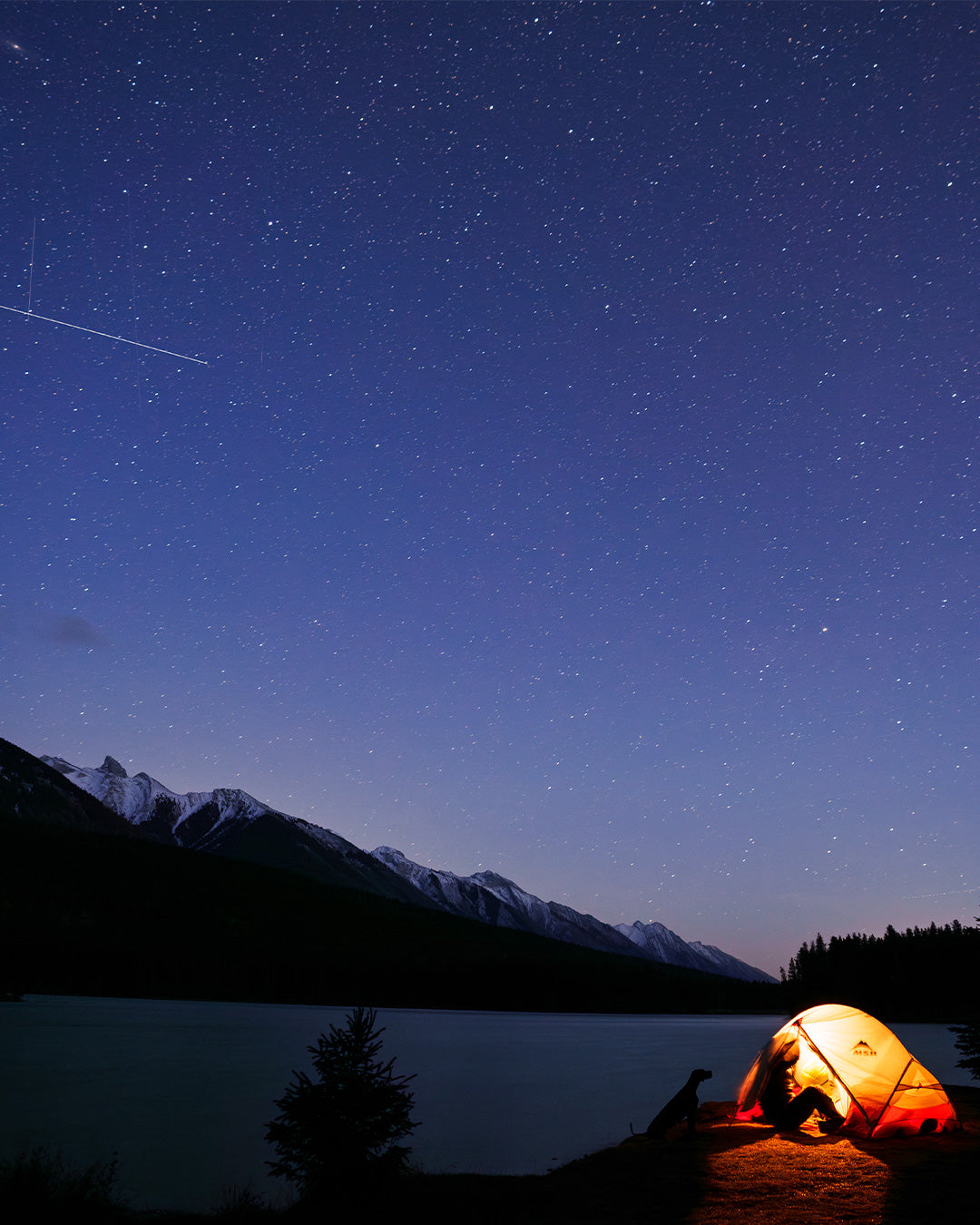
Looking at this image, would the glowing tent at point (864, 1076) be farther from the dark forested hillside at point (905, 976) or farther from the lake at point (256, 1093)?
the dark forested hillside at point (905, 976)

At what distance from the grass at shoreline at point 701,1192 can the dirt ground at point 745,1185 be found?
0.10ft

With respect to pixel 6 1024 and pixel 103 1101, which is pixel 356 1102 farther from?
pixel 6 1024

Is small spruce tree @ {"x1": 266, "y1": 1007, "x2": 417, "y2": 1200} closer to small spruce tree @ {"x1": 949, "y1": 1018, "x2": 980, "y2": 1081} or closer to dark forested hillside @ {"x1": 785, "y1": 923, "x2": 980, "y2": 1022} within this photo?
small spruce tree @ {"x1": 949, "y1": 1018, "x2": 980, "y2": 1081}

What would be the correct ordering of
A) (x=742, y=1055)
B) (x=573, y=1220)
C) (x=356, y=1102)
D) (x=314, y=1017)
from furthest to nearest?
(x=314, y=1017) → (x=742, y=1055) → (x=356, y=1102) → (x=573, y=1220)

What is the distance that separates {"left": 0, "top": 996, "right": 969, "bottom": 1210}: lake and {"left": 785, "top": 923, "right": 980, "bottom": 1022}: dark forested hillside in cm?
6470

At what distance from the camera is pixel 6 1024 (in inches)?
3693

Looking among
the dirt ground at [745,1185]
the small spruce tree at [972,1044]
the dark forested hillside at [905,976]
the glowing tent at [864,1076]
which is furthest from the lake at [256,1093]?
the dark forested hillside at [905,976]

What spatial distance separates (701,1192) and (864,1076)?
25.0 ft

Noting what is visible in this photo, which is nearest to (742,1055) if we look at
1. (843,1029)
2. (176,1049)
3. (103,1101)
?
(176,1049)

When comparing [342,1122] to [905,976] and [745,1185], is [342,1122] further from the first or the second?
[905,976]

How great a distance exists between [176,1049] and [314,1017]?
3287 inches

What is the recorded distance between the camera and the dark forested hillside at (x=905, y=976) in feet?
517

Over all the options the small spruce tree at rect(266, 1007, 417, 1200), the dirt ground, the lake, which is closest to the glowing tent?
the dirt ground

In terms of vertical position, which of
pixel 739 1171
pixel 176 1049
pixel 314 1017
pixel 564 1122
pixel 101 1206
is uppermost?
pixel 739 1171
